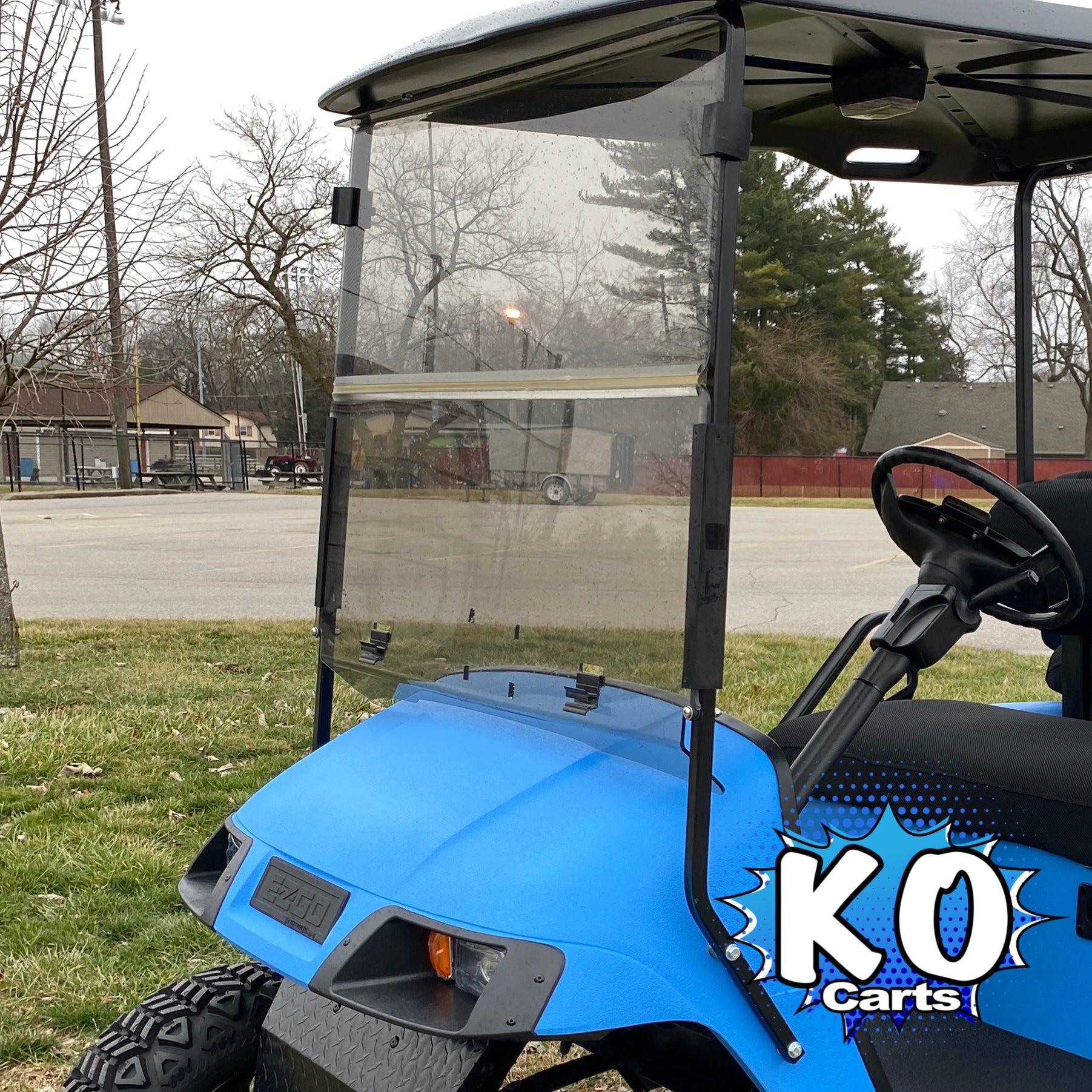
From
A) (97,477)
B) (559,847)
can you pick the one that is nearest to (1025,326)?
(559,847)

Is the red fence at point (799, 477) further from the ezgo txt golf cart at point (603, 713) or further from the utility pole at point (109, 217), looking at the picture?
A: the ezgo txt golf cart at point (603, 713)

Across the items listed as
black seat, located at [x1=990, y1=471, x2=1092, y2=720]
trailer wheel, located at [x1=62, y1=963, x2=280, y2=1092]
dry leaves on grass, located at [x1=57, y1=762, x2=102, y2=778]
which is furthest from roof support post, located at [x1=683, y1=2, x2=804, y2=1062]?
dry leaves on grass, located at [x1=57, y1=762, x2=102, y2=778]

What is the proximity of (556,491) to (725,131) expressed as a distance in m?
0.56

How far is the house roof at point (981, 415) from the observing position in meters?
3.09

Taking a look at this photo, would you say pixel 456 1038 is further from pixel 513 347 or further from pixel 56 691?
pixel 56 691

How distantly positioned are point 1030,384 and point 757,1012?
82.8 inches

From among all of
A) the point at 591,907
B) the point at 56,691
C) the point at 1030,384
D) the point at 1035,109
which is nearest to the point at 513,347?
the point at 591,907

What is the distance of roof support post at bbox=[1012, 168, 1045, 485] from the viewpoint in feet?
9.27

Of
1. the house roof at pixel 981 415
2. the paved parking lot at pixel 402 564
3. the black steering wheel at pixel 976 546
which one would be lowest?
the paved parking lot at pixel 402 564

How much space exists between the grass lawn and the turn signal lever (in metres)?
0.25

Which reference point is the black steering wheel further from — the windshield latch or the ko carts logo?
the windshield latch

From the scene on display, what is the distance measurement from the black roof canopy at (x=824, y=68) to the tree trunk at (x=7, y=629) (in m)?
5.04

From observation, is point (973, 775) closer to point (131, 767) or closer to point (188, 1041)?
point (188, 1041)

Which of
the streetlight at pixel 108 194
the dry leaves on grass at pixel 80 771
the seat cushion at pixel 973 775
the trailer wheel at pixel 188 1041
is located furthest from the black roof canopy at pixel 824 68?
the streetlight at pixel 108 194
